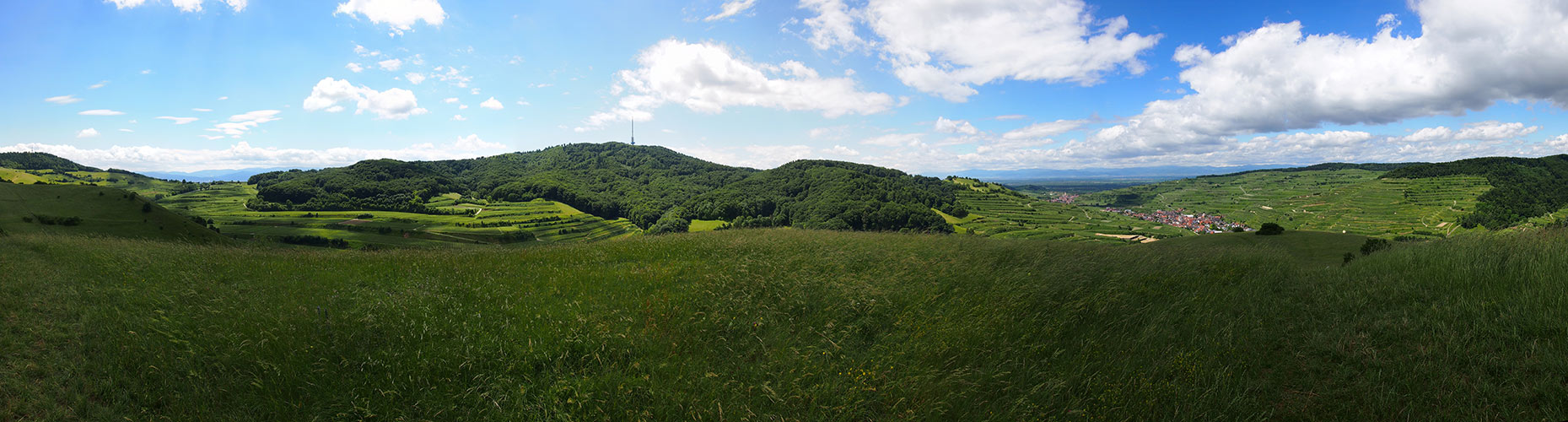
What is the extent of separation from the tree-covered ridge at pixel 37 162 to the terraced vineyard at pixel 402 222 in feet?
157

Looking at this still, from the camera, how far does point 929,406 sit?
3.67m

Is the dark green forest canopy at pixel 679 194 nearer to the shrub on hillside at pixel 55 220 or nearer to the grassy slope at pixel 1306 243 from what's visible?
the grassy slope at pixel 1306 243

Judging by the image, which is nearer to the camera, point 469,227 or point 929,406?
point 929,406

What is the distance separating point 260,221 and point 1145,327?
414ft

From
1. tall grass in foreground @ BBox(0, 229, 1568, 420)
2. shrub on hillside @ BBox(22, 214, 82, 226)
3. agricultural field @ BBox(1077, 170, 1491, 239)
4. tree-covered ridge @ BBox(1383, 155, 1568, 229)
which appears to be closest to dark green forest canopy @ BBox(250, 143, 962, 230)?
shrub on hillside @ BBox(22, 214, 82, 226)

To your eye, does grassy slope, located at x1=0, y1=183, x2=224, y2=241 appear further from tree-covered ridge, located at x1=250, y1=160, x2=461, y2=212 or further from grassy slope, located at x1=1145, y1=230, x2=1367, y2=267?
grassy slope, located at x1=1145, y1=230, x2=1367, y2=267

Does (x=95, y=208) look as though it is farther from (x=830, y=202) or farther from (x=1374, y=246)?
(x=830, y=202)

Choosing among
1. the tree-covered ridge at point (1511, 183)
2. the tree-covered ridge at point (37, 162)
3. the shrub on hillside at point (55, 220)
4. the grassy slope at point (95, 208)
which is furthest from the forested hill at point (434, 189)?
the tree-covered ridge at point (1511, 183)

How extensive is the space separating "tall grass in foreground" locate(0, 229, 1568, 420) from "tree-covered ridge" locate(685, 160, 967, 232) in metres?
47.9

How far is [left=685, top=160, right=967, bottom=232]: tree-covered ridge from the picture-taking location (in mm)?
81000

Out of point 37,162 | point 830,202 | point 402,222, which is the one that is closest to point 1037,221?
point 830,202

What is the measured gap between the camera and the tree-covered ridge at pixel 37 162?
12656cm

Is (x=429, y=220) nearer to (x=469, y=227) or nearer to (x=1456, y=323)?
(x=469, y=227)

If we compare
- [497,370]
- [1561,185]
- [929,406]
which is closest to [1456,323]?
[929,406]
